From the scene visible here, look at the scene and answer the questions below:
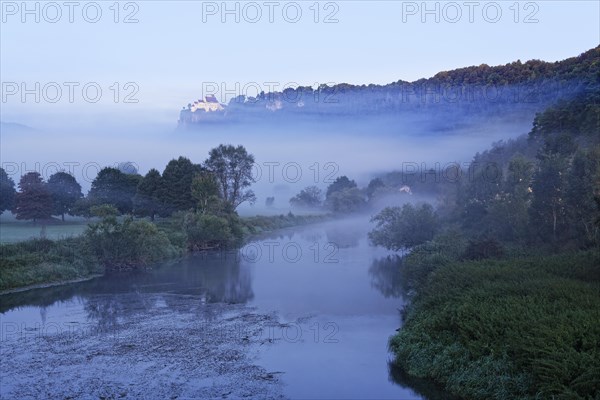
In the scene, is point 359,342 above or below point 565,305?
below

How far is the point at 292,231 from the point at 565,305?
68.1 m

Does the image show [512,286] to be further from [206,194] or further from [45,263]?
[206,194]

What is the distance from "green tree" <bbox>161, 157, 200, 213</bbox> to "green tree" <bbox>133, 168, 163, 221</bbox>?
0.67 meters

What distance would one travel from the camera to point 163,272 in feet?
144

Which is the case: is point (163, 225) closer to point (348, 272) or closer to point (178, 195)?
point (178, 195)

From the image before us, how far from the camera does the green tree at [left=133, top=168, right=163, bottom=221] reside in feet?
227

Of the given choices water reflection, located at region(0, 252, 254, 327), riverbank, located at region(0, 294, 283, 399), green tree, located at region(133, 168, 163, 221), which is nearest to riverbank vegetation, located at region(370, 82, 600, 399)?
riverbank, located at region(0, 294, 283, 399)

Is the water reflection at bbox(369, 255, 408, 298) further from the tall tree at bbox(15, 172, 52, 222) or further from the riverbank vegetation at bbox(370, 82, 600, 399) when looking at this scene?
the tall tree at bbox(15, 172, 52, 222)

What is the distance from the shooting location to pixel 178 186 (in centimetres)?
7056

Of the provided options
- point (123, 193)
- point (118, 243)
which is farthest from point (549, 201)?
point (123, 193)

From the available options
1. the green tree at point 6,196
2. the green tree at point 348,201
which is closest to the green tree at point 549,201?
the green tree at point 6,196

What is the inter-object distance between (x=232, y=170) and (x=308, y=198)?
64954 mm

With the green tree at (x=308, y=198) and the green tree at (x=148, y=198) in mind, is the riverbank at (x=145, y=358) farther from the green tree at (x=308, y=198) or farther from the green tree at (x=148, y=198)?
the green tree at (x=308, y=198)

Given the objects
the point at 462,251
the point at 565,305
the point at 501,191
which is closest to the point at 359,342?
the point at 565,305
